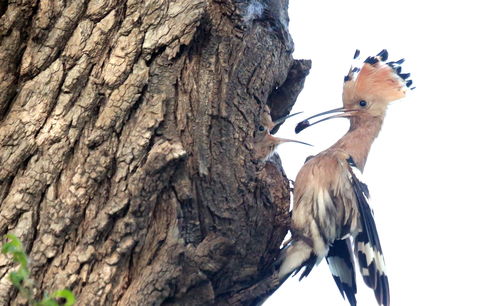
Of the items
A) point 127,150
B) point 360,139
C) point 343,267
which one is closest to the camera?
point 127,150

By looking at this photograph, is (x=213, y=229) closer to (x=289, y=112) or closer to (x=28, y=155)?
(x=28, y=155)

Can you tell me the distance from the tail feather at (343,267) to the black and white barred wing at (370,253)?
0.06 metres

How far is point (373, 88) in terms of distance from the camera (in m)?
3.74

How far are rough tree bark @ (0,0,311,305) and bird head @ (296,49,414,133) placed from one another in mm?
1639

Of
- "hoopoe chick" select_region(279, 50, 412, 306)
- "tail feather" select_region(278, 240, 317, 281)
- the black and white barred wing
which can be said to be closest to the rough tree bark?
"tail feather" select_region(278, 240, 317, 281)

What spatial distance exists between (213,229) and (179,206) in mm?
141

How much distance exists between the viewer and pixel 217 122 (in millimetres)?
2123

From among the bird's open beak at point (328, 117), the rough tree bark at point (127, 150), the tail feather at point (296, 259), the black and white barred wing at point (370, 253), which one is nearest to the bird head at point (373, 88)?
the bird's open beak at point (328, 117)

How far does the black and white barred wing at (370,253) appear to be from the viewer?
3021 mm

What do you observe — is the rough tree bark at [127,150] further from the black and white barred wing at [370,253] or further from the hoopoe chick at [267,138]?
the black and white barred wing at [370,253]

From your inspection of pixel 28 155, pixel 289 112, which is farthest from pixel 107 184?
pixel 289 112

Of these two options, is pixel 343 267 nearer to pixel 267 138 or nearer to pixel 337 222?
pixel 337 222

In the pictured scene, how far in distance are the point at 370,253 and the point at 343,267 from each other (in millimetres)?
171

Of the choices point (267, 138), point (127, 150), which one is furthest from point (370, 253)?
point (127, 150)
